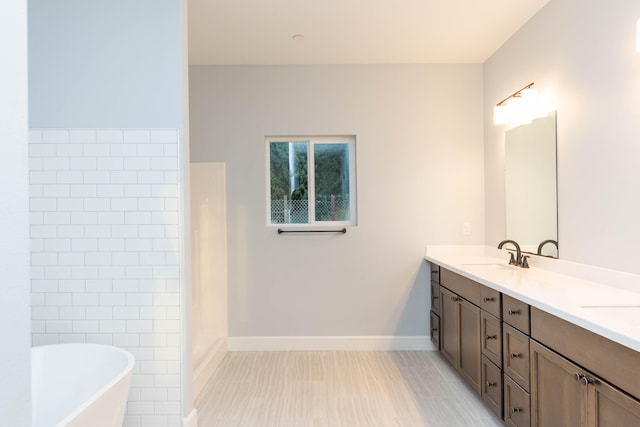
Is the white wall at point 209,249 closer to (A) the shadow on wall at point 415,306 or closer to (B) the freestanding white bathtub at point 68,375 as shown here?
(A) the shadow on wall at point 415,306

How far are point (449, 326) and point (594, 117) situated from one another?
1.77 meters

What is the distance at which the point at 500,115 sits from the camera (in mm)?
3207

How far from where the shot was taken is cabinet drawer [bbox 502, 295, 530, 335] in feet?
6.54

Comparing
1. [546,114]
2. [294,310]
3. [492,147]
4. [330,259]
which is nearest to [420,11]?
[546,114]

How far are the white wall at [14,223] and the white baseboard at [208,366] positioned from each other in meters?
2.40

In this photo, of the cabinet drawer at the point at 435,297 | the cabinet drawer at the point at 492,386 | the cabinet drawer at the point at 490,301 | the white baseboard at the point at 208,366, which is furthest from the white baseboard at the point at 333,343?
the cabinet drawer at the point at 490,301

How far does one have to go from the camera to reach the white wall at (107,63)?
213 cm

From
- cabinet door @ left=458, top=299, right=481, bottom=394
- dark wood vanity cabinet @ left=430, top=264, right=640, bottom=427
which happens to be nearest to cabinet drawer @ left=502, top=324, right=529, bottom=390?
dark wood vanity cabinet @ left=430, top=264, right=640, bottom=427

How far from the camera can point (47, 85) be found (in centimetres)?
213

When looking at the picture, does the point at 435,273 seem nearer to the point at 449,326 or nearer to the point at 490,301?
the point at 449,326

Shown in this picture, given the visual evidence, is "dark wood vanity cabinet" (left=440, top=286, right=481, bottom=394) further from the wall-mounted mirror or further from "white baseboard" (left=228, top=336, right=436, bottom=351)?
the wall-mounted mirror

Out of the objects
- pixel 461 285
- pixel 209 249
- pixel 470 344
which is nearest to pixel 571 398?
pixel 470 344

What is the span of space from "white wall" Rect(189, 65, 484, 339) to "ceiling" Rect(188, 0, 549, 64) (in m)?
0.20

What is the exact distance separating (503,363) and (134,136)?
2354 mm
